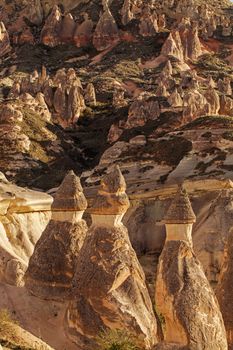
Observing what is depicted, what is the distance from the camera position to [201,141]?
38.5 m

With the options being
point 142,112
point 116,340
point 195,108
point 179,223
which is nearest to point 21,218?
point 179,223

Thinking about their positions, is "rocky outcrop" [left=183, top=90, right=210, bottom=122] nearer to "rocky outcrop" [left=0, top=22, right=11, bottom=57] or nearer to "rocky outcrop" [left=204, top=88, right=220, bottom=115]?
"rocky outcrop" [left=204, top=88, right=220, bottom=115]

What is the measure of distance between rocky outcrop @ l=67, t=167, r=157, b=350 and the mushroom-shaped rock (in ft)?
4.19

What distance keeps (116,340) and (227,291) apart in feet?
11.2

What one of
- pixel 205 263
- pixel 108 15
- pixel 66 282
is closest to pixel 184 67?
pixel 108 15

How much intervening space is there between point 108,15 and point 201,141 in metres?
57.4

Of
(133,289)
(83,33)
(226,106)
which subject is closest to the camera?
(133,289)

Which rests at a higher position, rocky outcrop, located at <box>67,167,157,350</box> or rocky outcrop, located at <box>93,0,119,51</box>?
rocky outcrop, located at <box>67,167,157,350</box>

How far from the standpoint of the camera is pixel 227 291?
13617 mm

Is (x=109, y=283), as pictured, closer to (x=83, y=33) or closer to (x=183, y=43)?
(x=183, y=43)

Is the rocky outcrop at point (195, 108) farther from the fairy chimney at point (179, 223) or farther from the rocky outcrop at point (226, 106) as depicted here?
the fairy chimney at point (179, 223)

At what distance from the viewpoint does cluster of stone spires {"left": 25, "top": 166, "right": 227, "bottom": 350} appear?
11.8 metres

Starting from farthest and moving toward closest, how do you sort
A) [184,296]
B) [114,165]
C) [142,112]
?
[142,112] → [114,165] → [184,296]

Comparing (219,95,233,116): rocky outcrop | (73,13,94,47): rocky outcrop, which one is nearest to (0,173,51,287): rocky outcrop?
(219,95,233,116): rocky outcrop
